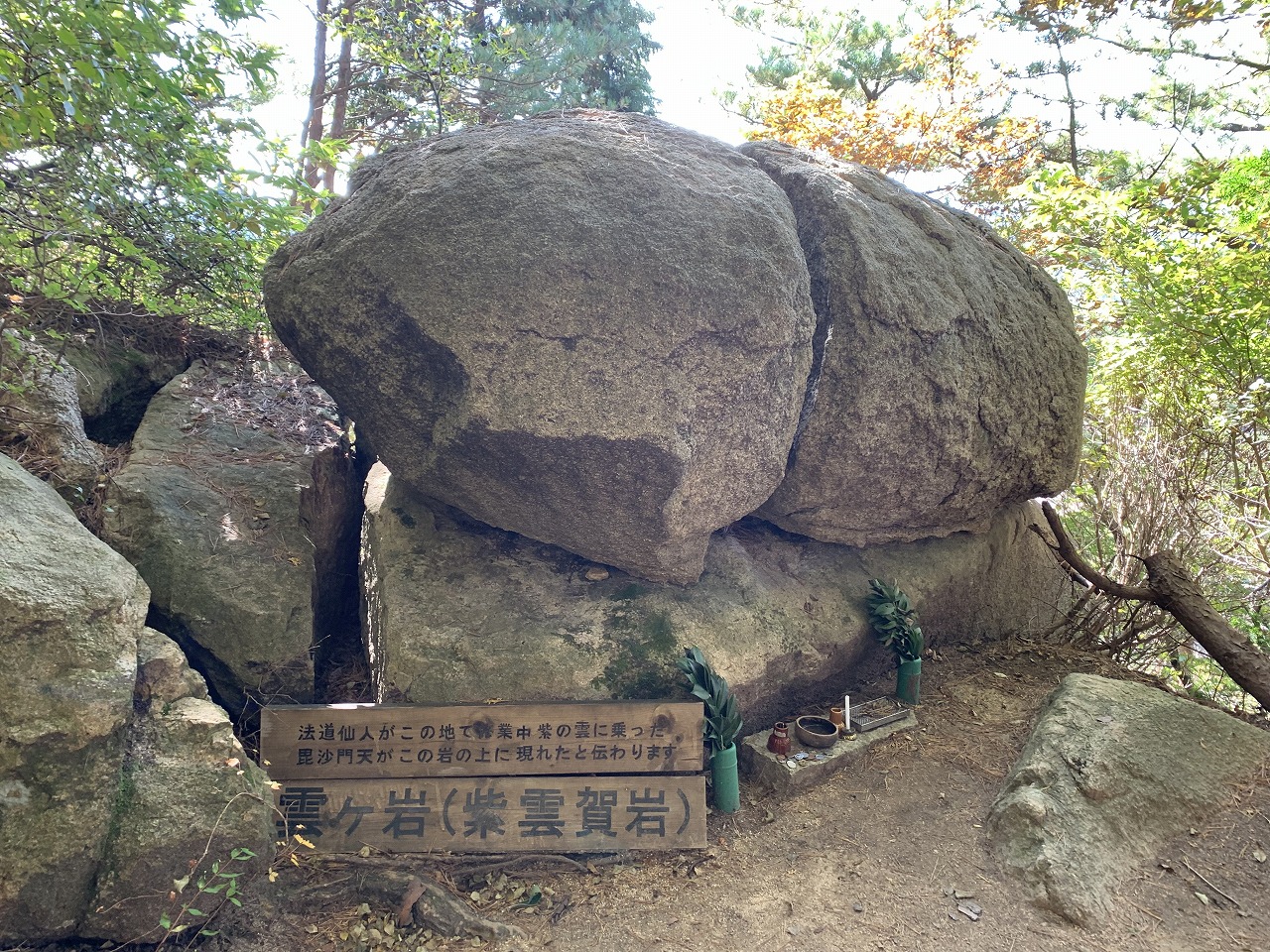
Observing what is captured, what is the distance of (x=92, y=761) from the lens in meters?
2.49

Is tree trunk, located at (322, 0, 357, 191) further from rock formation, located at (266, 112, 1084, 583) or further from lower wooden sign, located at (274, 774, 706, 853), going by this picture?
lower wooden sign, located at (274, 774, 706, 853)

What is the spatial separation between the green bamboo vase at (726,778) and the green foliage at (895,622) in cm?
158

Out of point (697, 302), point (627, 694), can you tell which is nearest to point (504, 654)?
point (627, 694)

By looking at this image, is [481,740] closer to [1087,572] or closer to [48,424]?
[48,424]

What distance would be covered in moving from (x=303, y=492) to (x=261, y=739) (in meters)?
1.64

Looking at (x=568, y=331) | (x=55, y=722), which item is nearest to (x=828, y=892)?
(x=568, y=331)

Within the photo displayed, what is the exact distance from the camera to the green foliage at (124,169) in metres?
3.28

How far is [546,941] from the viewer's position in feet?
9.73

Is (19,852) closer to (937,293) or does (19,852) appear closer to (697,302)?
(697,302)

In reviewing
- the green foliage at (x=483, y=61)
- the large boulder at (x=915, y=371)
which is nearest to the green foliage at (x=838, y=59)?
the green foliage at (x=483, y=61)

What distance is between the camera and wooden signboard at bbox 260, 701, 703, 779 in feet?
11.1

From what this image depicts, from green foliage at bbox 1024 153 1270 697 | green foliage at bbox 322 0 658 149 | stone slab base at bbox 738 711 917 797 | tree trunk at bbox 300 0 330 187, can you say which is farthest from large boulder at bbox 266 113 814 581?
tree trunk at bbox 300 0 330 187

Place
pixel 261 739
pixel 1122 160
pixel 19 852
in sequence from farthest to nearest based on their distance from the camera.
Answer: pixel 1122 160 < pixel 261 739 < pixel 19 852

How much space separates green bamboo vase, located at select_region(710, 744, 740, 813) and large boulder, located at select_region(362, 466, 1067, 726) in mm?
437
